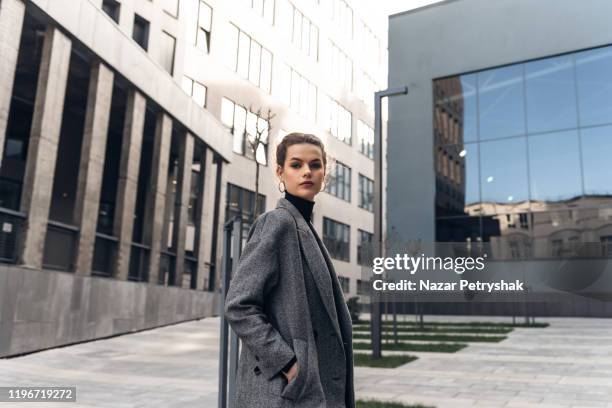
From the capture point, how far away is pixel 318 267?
211cm

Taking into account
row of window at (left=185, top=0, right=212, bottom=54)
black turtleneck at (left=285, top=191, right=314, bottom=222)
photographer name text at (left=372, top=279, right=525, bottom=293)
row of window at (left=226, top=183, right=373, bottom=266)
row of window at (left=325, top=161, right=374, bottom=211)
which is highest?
row of window at (left=185, top=0, right=212, bottom=54)

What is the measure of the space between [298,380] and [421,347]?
12.1 meters

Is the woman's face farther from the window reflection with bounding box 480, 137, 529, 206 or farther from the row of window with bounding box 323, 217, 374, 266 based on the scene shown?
the row of window with bounding box 323, 217, 374, 266

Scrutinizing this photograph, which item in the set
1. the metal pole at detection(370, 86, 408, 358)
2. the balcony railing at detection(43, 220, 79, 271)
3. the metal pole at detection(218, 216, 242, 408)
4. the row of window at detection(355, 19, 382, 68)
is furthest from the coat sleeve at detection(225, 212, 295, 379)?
the row of window at detection(355, 19, 382, 68)

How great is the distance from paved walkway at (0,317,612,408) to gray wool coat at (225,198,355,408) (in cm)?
521

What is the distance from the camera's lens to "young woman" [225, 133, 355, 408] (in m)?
1.94

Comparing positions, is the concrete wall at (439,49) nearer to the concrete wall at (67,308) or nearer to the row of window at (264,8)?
the row of window at (264,8)

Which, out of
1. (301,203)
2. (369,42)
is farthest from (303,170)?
(369,42)

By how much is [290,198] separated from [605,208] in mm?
25473

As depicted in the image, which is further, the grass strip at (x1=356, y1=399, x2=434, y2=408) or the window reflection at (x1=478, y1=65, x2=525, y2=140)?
the window reflection at (x1=478, y1=65, x2=525, y2=140)

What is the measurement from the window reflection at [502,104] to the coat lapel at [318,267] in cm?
2655

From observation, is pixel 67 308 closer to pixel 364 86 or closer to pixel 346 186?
pixel 346 186

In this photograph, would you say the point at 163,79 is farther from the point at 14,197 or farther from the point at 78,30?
the point at 14,197

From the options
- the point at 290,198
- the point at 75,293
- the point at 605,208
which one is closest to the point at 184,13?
the point at 75,293
